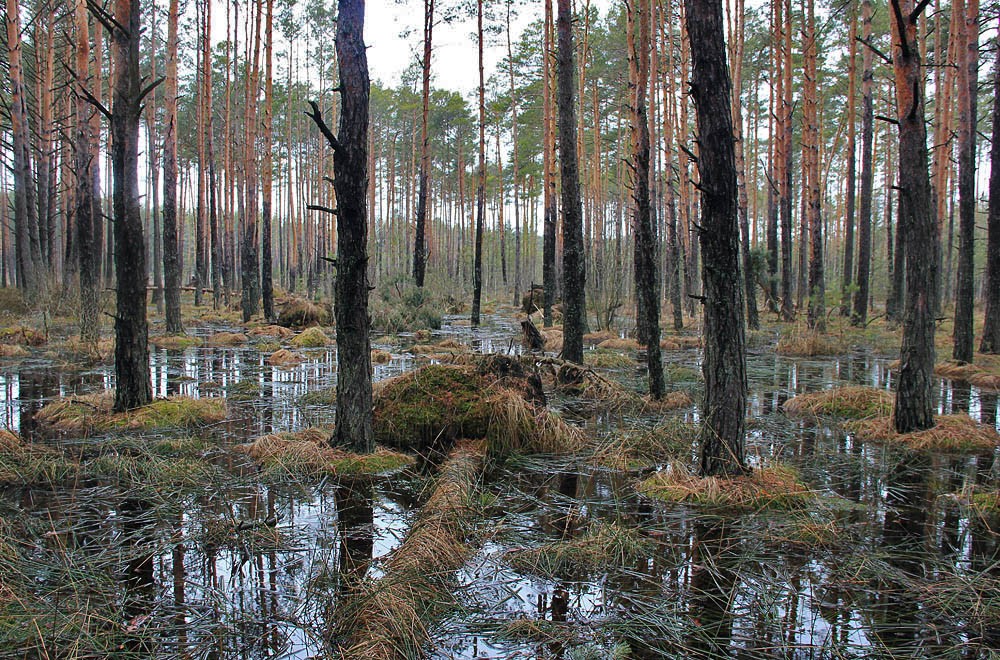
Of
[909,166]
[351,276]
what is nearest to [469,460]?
[351,276]

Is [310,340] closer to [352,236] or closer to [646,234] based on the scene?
[646,234]

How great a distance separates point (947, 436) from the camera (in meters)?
6.20

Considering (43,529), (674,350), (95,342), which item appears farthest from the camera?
(674,350)

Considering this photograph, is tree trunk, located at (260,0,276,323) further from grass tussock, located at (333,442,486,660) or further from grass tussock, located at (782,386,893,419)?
grass tussock, located at (333,442,486,660)

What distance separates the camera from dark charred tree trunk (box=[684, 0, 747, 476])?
16.2 ft

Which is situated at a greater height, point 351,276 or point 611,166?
point 611,166

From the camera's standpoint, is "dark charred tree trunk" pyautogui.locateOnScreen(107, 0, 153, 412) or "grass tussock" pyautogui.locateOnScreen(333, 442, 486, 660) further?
"dark charred tree trunk" pyautogui.locateOnScreen(107, 0, 153, 412)

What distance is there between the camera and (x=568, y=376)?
30.9ft

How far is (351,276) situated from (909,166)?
5640 mm

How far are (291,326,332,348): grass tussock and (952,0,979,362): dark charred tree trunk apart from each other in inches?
525

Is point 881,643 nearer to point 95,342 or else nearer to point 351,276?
point 351,276

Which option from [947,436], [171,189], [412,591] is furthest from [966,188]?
[171,189]

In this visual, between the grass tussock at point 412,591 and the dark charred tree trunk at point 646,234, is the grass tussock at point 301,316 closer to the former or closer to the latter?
the dark charred tree trunk at point 646,234

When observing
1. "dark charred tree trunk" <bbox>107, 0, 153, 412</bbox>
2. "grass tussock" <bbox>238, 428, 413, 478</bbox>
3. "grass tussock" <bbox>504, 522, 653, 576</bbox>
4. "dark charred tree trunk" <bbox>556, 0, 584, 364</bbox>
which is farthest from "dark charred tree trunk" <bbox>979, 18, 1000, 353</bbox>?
"dark charred tree trunk" <bbox>107, 0, 153, 412</bbox>
